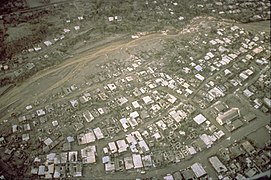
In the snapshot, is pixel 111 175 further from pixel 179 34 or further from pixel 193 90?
pixel 179 34

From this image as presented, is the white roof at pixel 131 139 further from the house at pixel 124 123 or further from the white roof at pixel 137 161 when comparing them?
the white roof at pixel 137 161

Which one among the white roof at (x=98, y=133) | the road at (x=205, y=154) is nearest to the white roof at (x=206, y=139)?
the road at (x=205, y=154)

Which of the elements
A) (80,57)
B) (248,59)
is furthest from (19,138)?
(248,59)

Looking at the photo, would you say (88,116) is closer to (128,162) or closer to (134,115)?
(134,115)

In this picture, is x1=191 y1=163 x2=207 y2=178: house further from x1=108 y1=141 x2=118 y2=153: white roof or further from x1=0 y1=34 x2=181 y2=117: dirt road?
x1=0 y1=34 x2=181 y2=117: dirt road

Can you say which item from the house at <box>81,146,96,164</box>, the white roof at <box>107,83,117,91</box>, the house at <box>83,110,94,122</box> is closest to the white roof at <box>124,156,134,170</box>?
the house at <box>81,146,96,164</box>

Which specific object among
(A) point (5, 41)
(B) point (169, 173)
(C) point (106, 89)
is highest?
(A) point (5, 41)
